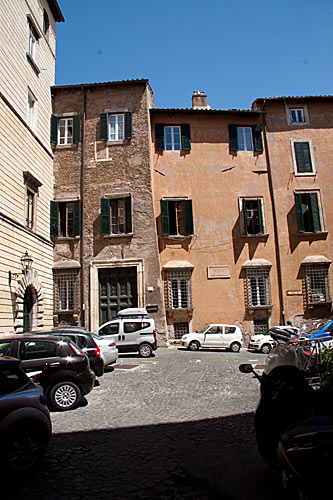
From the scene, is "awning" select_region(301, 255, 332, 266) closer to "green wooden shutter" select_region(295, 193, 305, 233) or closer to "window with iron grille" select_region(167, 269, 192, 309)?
"green wooden shutter" select_region(295, 193, 305, 233)

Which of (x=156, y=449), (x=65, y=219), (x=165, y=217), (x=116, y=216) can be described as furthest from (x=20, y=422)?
(x=65, y=219)

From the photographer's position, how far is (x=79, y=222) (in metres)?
23.0

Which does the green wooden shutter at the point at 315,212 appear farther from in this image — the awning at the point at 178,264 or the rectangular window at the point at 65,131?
the rectangular window at the point at 65,131

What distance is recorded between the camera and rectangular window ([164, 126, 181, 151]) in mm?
24391

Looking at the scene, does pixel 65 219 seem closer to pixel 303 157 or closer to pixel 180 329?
pixel 180 329

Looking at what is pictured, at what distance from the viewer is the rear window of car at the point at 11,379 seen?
16.3 feet

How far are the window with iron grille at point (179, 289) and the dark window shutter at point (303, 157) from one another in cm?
913

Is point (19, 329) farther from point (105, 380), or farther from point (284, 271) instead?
point (284, 271)

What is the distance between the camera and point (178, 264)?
898 inches

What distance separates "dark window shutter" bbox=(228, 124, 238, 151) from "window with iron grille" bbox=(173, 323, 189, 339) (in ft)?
34.6

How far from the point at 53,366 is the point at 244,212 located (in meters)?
17.3

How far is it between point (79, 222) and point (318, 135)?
1497 centimetres

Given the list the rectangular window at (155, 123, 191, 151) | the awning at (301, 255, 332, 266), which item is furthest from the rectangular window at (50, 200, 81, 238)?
the awning at (301, 255, 332, 266)

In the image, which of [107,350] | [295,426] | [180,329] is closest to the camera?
[295,426]
